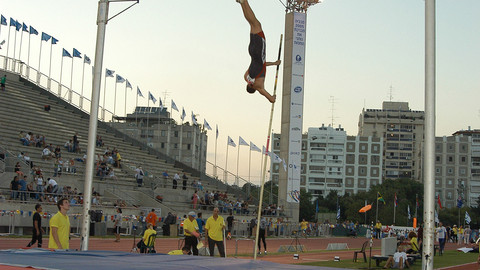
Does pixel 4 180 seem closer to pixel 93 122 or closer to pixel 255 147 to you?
pixel 93 122

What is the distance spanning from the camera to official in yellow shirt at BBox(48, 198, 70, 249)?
10.6 metres

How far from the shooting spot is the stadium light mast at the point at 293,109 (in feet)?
140

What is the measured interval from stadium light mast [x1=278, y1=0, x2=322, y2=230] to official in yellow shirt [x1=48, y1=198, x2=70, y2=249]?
31999mm

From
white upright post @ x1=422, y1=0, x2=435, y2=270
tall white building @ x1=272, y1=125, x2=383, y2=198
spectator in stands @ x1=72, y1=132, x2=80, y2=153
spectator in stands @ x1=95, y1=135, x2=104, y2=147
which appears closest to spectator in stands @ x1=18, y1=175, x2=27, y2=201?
spectator in stands @ x1=72, y1=132, x2=80, y2=153

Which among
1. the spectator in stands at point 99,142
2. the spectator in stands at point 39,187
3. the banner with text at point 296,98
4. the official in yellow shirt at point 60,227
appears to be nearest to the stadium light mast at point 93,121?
the official in yellow shirt at point 60,227

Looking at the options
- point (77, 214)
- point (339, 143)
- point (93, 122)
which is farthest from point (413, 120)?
point (93, 122)

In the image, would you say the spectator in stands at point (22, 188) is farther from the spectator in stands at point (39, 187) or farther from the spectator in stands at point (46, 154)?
the spectator in stands at point (46, 154)

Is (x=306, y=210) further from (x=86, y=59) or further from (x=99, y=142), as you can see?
(x=99, y=142)

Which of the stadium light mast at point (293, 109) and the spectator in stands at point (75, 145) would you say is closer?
the spectator in stands at point (75, 145)

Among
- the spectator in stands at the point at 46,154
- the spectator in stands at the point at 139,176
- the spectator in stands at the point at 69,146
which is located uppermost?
the spectator in stands at the point at 69,146

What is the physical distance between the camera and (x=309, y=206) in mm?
92688

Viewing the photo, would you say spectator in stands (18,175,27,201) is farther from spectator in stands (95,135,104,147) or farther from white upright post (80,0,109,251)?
white upright post (80,0,109,251)

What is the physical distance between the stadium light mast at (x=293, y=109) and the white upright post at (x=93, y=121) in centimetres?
2965

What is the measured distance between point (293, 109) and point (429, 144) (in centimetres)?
3275
